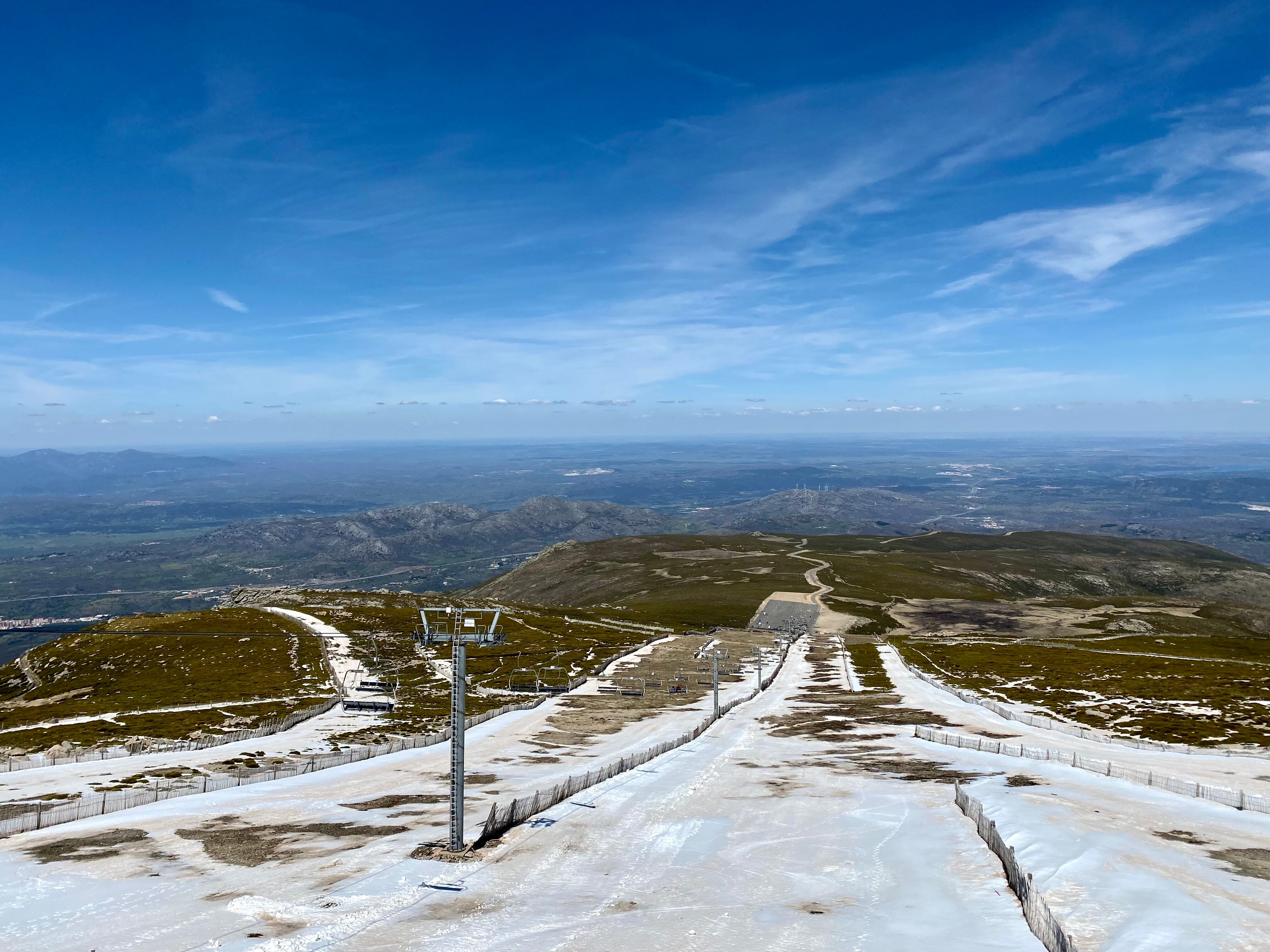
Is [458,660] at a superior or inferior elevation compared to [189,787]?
superior

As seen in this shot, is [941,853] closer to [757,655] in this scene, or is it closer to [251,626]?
[757,655]

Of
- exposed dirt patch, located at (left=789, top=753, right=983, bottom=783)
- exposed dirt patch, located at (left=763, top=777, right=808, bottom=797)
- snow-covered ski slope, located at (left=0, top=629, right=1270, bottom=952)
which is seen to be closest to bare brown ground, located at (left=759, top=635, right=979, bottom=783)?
exposed dirt patch, located at (left=789, top=753, right=983, bottom=783)

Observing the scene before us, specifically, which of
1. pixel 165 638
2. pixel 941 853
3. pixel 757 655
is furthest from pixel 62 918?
pixel 165 638

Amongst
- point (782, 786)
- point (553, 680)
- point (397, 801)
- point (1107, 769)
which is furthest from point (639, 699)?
point (1107, 769)

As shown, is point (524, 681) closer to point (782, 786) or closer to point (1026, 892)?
point (782, 786)

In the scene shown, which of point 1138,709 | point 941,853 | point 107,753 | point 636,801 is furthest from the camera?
point 1138,709

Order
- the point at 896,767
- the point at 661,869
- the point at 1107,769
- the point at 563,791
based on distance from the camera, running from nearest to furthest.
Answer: the point at 661,869
the point at 563,791
the point at 1107,769
the point at 896,767

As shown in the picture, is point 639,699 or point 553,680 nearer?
point 639,699
